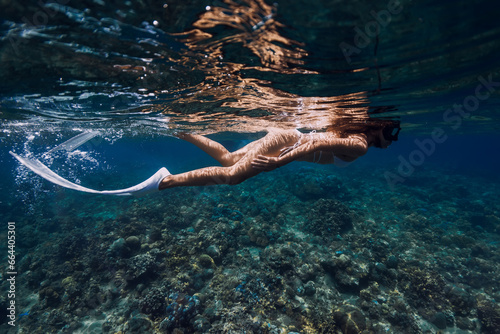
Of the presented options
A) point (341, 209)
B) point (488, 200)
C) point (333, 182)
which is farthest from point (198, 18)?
point (488, 200)

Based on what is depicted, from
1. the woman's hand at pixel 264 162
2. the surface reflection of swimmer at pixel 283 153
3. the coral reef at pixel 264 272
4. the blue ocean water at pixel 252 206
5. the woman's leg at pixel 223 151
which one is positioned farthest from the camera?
the coral reef at pixel 264 272

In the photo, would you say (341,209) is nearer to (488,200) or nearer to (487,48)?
(487,48)

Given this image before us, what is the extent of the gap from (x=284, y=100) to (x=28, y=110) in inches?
502

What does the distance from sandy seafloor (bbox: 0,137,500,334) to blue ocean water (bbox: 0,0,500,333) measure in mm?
75

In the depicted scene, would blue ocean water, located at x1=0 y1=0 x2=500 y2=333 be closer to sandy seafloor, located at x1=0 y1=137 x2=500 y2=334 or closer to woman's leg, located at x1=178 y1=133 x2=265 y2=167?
sandy seafloor, located at x1=0 y1=137 x2=500 y2=334

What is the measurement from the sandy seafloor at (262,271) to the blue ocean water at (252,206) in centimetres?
7

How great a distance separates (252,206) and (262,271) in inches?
286

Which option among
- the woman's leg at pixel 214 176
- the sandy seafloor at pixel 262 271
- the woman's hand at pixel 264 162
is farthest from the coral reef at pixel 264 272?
the woman's hand at pixel 264 162

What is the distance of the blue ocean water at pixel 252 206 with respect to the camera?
13.4 ft

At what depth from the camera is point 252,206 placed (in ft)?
51.2

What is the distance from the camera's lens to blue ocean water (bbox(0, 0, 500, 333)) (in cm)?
407

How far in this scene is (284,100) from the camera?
8984mm

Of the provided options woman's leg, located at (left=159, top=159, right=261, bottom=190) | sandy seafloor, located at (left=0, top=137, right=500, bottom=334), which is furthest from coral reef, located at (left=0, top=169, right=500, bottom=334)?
woman's leg, located at (left=159, top=159, right=261, bottom=190)

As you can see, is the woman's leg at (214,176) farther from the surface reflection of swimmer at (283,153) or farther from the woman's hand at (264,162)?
the woman's hand at (264,162)
